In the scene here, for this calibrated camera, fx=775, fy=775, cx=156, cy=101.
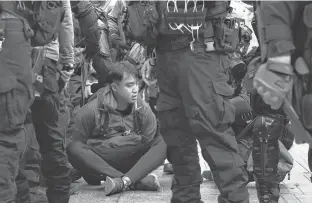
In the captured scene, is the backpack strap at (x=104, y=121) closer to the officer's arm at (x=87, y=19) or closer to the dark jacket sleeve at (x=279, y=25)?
the officer's arm at (x=87, y=19)

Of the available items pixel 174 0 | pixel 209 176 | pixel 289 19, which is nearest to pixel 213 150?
pixel 174 0

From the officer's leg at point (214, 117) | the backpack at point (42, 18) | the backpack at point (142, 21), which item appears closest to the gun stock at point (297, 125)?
the officer's leg at point (214, 117)

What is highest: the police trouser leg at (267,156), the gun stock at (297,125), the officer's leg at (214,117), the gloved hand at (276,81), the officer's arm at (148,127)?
the gloved hand at (276,81)

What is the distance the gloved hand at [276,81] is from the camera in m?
3.74

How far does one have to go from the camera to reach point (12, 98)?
14.6 feet

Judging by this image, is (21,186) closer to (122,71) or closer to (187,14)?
(187,14)

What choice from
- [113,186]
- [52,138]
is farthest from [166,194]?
[52,138]

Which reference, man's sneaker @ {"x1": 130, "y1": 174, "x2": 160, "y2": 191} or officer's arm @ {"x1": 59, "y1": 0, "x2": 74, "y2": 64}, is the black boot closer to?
man's sneaker @ {"x1": 130, "y1": 174, "x2": 160, "y2": 191}

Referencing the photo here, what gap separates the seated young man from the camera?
6.89 metres

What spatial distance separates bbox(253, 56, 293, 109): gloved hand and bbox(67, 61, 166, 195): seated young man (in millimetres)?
3126

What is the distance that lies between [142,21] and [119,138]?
2131 millimetres

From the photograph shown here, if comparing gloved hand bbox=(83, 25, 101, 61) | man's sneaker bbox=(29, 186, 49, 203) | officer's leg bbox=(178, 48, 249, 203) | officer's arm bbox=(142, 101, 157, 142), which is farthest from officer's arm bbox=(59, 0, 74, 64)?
officer's arm bbox=(142, 101, 157, 142)

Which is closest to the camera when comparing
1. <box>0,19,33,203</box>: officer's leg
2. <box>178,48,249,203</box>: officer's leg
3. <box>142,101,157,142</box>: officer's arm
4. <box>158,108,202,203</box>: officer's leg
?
<box>0,19,33,203</box>: officer's leg

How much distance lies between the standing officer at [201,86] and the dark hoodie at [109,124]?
1877 mm
